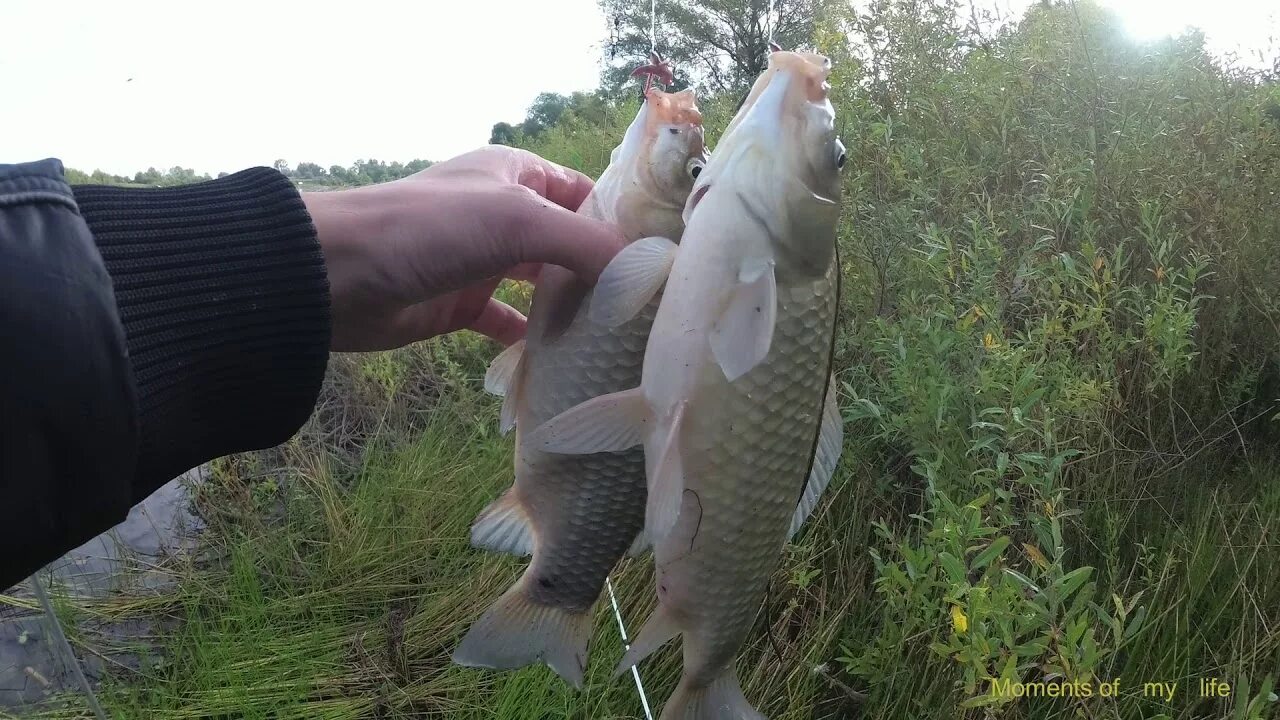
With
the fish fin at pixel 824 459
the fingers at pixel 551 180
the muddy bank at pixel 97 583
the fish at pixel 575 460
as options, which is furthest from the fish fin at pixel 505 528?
the muddy bank at pixel 97 583

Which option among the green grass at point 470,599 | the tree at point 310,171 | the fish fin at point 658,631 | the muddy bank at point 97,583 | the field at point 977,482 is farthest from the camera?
the tree at point 310,171

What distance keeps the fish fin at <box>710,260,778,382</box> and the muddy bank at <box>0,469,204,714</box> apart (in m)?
2.65

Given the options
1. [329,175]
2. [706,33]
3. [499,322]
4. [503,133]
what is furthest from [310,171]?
[706,33]

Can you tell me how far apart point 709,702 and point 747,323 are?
0.74 m

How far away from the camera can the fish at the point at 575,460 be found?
1.53 meters

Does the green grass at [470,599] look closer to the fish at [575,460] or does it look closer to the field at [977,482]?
the field at [977,482]

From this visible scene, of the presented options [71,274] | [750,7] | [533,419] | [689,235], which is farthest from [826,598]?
[750,7]

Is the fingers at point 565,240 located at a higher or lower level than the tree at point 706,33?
lower

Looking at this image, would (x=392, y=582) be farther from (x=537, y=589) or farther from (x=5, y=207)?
(x=5, y=207)

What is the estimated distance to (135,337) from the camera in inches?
46.6

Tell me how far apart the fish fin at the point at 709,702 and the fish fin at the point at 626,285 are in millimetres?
699

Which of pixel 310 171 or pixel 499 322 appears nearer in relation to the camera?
pixel 499 322

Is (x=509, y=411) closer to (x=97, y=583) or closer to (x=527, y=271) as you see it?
(x=527, y=271)

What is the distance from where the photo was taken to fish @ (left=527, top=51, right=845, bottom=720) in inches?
50.6
